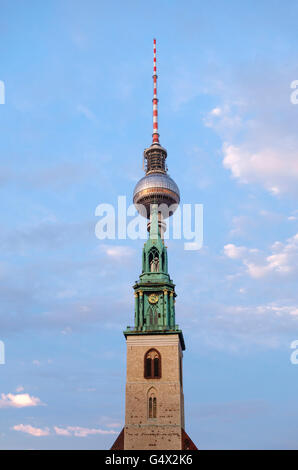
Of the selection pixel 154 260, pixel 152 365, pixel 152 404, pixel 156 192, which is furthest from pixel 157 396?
pixel 156 192

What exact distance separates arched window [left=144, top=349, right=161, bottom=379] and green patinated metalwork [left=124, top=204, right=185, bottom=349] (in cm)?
372

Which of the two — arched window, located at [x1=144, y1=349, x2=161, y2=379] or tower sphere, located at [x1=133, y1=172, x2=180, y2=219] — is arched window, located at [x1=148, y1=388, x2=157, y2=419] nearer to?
arched window, located at [x1=144, y1=349, x2=161, y2=379]

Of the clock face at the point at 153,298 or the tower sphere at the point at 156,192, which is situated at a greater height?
the tower sphere at the point at 156,192

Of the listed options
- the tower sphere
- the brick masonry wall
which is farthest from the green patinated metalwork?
the tower sphere

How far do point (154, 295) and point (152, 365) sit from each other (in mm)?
14093

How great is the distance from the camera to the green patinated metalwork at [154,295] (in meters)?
93.3

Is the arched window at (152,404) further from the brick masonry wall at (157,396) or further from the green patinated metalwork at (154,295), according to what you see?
the green patinated metalwork at (154,295)

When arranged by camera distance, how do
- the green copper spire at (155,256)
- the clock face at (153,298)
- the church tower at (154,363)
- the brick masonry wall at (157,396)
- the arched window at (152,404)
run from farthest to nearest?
1. the clock face at (153,298)
2. the green copper spire at (155,256)
3. the arched window at (152,404)
4. the church tower at (154,363)
5. the brick masonry wall at (157,396)

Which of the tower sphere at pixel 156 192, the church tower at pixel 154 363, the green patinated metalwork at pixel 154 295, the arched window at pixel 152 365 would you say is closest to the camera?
the church tower at pixel 154 363

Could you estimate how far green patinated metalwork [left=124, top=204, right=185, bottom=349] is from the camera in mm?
93312

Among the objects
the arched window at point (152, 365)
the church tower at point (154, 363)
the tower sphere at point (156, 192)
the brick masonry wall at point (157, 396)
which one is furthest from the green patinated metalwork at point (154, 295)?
the tower sphere at point (156, 192)

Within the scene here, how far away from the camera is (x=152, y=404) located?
8594 cm
